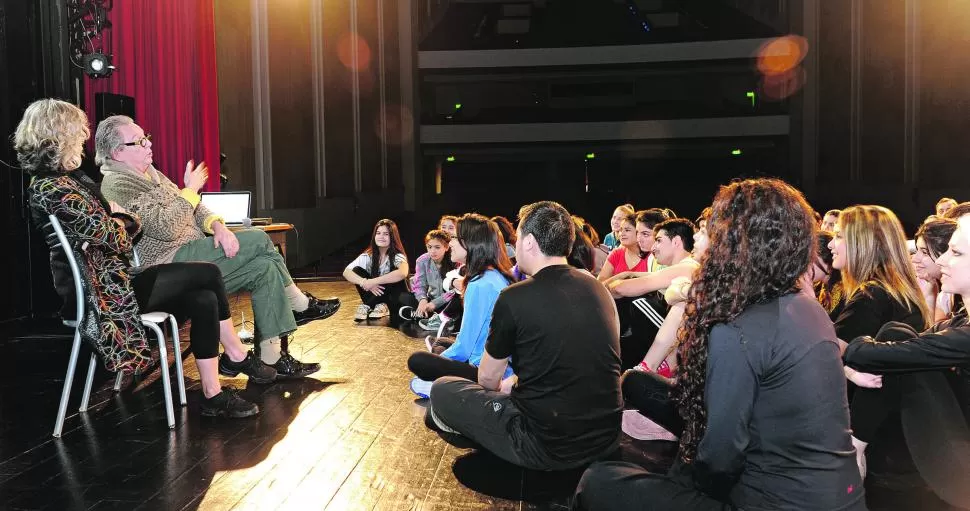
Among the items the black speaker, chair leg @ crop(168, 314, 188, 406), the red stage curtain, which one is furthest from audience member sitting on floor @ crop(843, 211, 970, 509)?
the red stage curtain

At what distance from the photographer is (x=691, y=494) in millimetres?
1694

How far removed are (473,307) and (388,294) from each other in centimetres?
331

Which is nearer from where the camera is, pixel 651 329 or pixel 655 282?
pixel 655 282

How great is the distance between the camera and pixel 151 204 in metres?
3.27

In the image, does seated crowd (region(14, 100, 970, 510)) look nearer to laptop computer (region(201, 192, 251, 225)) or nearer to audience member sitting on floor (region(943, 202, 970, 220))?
audience member sitting on floor (region(943, 202, 970, 220))

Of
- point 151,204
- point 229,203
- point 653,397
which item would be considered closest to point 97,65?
point 229,203

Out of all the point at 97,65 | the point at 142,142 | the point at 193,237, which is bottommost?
the point at 193,237

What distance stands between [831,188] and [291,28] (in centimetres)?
1336

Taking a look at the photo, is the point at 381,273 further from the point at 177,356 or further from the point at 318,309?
the point at 177,356

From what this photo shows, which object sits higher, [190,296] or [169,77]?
[169,77]

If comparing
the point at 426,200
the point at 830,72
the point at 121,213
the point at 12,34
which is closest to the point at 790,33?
the point at 830,72

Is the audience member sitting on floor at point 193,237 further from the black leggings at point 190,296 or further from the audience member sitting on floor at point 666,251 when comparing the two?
the audience member sitting on floor at point 666,251

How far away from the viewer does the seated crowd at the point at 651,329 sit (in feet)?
4.83

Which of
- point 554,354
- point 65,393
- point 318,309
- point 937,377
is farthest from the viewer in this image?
point 318,309
